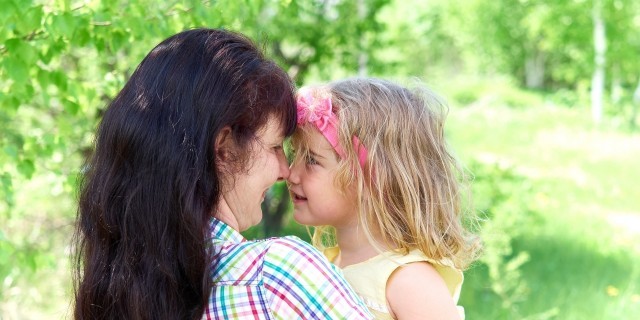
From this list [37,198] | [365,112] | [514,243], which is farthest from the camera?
[514,243]

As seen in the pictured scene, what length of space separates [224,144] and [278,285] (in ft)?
0.85

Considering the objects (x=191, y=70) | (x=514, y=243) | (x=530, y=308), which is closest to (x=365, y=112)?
(x=191, y=70)

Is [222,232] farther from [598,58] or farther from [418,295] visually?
[598,58]

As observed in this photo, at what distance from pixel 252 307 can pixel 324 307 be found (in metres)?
0.11

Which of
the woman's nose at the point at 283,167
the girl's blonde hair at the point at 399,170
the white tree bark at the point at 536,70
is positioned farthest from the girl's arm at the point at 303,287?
the white tree bark at the point at 536,70

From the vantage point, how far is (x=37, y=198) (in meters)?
5.14

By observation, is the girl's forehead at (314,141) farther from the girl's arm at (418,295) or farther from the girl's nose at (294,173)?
the girl's arm at (418,295)

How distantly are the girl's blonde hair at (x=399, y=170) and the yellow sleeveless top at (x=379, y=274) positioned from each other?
3 cm

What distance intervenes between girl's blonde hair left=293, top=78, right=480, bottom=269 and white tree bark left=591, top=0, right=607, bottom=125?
15.0 metres

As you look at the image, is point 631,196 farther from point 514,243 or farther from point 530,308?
point 530,308

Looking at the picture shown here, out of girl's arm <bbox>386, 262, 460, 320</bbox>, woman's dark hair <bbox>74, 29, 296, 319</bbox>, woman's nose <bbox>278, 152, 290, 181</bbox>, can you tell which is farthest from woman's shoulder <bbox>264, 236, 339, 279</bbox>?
girl's arm <bbox>386, 262, 460, 320</bbox>

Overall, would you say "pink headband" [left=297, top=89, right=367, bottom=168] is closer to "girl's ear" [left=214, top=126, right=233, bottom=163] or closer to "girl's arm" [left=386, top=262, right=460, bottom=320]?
"girl's arm" [left=386, top=262, right=460, bottom=320]

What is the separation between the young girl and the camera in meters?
1.89

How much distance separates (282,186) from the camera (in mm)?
5316
